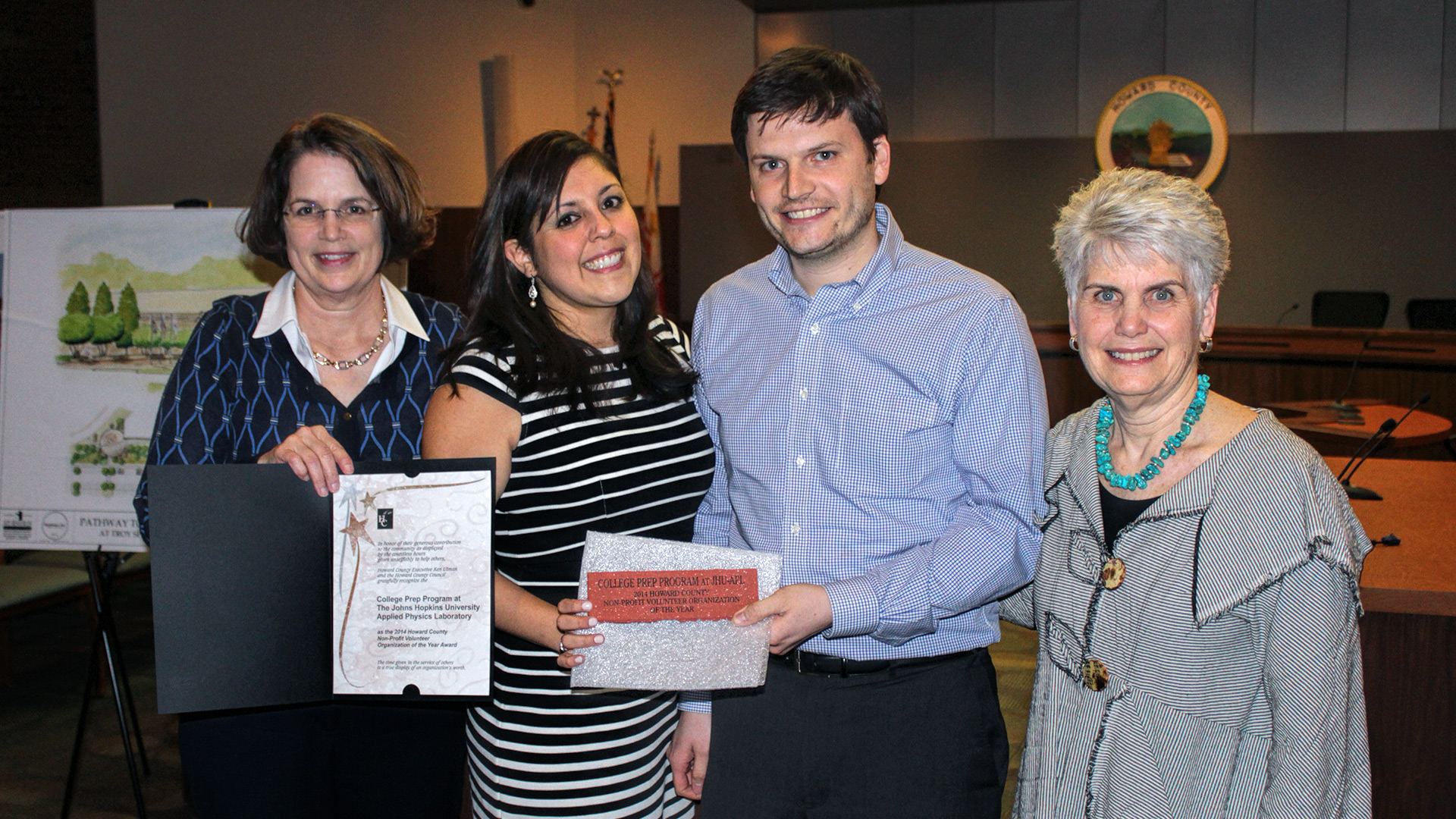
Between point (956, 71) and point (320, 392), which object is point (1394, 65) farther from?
point (320, 392)

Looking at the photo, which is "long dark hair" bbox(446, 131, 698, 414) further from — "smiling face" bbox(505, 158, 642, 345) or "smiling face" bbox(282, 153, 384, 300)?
"smiling face" bbox(282, 153, 384, 300)

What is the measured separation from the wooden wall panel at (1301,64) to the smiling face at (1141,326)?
8446 mm

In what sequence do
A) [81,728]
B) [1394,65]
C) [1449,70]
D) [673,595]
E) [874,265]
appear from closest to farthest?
[673,595], [874,265], [81,728], [1449,70], [1394,65]

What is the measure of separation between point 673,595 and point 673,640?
71 millimetres

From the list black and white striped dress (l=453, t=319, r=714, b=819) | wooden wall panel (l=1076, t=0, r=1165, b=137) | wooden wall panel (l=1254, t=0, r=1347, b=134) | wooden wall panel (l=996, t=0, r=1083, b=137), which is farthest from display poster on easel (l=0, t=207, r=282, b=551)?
wooden wall panel (l=1254, t=0, r=1347, b=134)

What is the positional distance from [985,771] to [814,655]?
0.33 m

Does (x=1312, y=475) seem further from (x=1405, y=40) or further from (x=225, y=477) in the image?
(x=1405, y=40)

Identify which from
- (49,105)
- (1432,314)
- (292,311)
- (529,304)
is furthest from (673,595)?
(1432,314)

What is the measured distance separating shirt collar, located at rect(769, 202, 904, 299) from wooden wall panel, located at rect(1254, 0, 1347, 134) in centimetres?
825

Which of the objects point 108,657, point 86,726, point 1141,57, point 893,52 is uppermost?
point 893,52

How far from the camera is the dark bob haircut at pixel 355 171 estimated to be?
1.83 metres

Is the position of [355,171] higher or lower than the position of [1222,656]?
higher

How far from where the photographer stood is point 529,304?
69.6 inches

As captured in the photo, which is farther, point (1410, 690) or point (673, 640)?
point (1410, 690)
